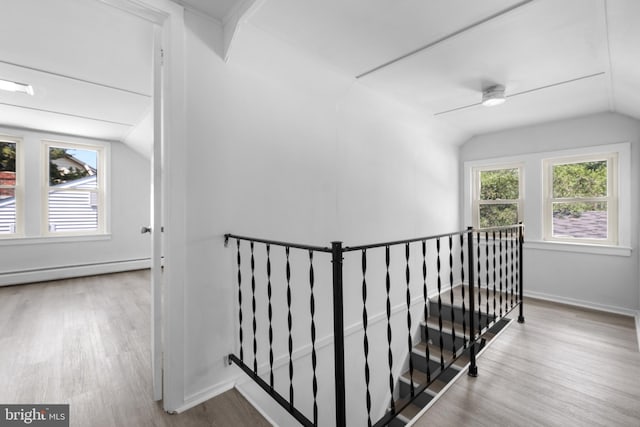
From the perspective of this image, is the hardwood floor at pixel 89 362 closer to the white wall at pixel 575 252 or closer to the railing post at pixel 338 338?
the railing post at pixel 338 338

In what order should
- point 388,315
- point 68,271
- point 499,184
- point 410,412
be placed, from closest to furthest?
point 388,315 < point 410,412 < point 499,184 < point 68,271

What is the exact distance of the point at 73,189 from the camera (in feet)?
15.1

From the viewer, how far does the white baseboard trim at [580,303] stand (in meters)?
3.14

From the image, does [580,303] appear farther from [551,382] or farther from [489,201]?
[551,382]

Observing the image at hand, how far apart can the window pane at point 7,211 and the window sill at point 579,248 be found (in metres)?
7.39

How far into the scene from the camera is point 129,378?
1.87 metres

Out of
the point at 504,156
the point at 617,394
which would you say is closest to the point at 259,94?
the point at 617,394

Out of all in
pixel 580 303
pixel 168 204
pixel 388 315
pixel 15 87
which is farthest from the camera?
pixel 580 303

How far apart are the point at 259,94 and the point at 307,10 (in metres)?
0.62

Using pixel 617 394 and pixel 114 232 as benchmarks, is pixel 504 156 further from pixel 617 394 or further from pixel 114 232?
pixel 114 232

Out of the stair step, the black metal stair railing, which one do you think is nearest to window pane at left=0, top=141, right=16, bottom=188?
the black metal stair railing

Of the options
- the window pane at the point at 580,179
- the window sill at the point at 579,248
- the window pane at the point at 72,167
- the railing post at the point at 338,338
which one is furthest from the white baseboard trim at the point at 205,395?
the window pane at the point at 72,167

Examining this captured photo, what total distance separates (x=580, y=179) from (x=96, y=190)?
7.26 m

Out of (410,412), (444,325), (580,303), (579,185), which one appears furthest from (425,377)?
(579,185)
